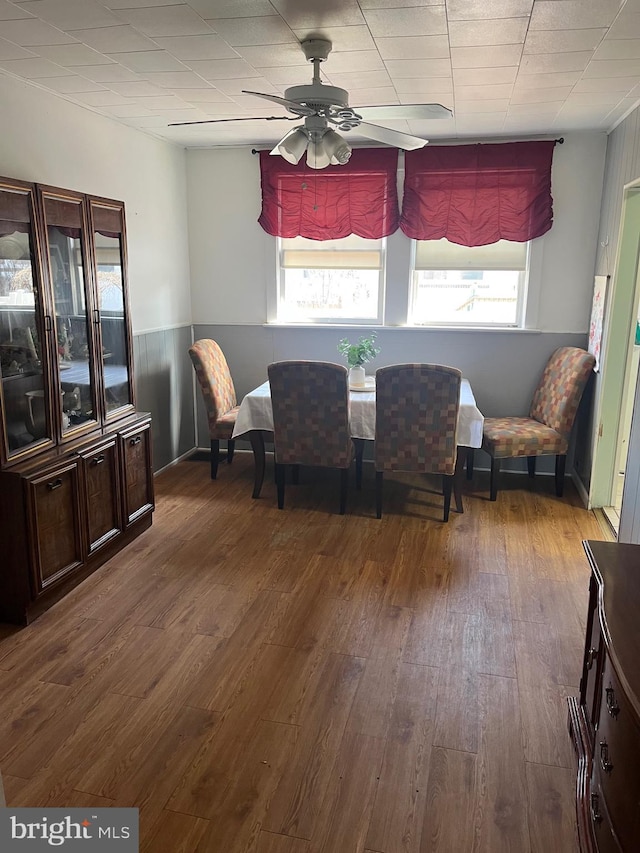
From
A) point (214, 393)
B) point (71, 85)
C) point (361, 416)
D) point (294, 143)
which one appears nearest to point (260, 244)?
point (214, 393)

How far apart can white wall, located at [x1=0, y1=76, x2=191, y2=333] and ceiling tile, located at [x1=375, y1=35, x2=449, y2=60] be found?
1.88 metres

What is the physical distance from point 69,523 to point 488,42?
284 centimetres

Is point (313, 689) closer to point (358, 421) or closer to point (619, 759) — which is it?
point (619, 759)

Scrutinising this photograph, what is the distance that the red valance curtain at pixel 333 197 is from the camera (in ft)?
16.1

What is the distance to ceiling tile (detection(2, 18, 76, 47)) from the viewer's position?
8.29 ft

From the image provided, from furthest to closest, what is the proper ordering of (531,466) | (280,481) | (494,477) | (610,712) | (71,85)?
1. (531,466)
2. (494,477)
3. (280,481)
4. (71,85)
5. (610,712)

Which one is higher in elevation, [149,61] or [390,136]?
[149,61]

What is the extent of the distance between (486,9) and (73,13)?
60.2 inches

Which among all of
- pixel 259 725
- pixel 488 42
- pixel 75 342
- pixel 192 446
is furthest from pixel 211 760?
pixel 192 446

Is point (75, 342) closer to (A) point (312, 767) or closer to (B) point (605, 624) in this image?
(A) point (312, 767)

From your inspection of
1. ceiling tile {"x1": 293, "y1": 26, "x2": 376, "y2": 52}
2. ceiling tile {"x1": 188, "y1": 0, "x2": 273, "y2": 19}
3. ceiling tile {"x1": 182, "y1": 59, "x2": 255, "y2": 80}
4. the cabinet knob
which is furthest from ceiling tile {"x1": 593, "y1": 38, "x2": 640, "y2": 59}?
the cabinet knob

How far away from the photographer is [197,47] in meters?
2.80

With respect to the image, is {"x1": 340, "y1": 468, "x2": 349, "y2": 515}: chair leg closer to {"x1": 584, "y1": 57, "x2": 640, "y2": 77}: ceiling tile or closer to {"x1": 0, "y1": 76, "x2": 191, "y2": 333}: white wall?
{"x1": 0, "y1": 76, "x2": 191, "y2": 333}: white wall

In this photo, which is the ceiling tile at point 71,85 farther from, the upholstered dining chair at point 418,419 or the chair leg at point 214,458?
the chair leg at point 214,458
